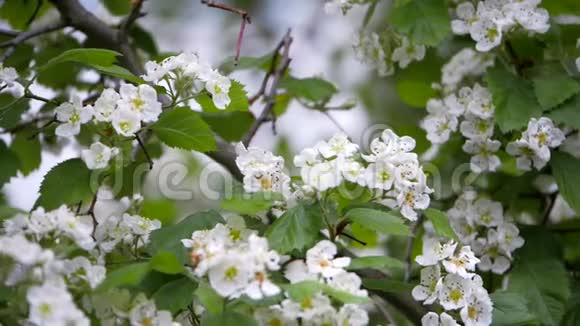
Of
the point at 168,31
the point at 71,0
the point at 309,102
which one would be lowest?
the point at 168,31

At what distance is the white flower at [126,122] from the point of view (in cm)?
127

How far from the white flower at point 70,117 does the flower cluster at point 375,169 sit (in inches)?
14.3

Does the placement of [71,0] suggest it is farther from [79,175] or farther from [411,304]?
[411,304]

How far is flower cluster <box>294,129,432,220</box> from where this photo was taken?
1225 mm

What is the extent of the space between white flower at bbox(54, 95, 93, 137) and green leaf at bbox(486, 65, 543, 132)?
812 mm

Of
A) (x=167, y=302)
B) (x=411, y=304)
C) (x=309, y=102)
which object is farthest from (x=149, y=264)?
(x=309, y=102)

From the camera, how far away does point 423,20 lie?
69.2 inches

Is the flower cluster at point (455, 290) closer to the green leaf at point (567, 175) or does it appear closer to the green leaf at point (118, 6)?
the green leaf at point (567, 175)

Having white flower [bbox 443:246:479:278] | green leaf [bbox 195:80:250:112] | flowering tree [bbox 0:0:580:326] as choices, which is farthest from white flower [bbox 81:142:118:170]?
white flower [bbox 443:246:479:278]

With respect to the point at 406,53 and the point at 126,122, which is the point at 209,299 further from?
the point at 406,53

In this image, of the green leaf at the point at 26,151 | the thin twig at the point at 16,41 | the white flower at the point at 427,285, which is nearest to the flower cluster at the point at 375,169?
the white flower at the point at 427,285

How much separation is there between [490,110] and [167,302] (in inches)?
33.0

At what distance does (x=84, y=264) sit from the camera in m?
1.14

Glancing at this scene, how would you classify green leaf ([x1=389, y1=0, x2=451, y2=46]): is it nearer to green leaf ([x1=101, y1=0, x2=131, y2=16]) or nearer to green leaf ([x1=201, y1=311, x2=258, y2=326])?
green leaf ([x1=101, y1=0, x2=131, y2=16])
